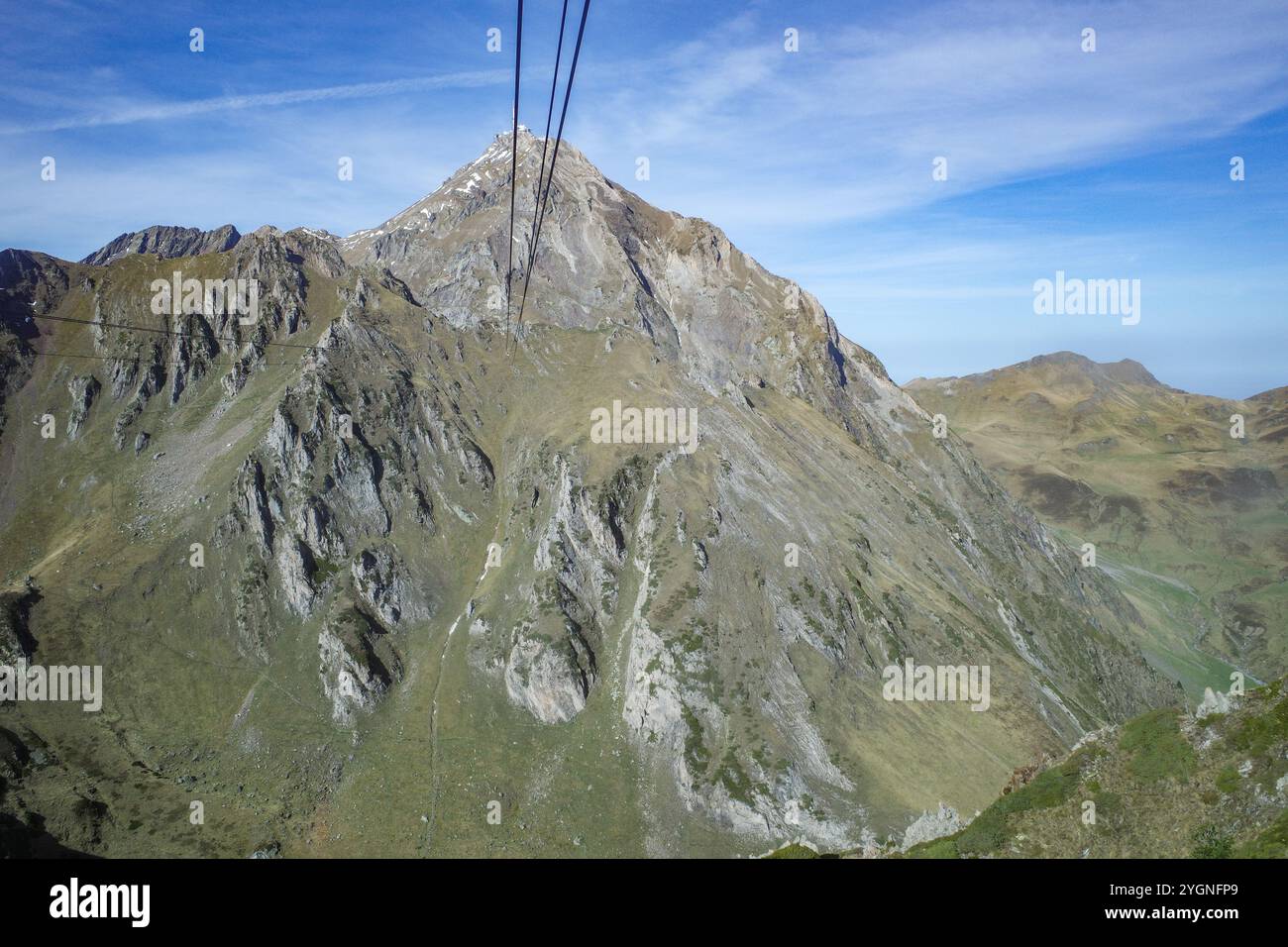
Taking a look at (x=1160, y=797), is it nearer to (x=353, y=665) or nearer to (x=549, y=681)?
(x=549, y=681)

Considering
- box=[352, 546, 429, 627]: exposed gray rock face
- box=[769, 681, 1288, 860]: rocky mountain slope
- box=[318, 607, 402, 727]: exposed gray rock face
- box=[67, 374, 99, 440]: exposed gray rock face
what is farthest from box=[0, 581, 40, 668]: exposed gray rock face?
box=[769, 681, 1288, 860]: rocky mountain slope

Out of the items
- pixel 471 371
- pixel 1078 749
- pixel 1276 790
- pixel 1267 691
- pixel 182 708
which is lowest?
pixel 182 708

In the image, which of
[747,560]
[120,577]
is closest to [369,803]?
[120,577]

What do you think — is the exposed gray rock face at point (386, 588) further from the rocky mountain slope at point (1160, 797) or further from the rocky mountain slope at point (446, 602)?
the rocky mountain slope at point (1160, 797)

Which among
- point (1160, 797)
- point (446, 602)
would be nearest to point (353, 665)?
point (446, 602)

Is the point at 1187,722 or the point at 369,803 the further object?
the point at 369,803

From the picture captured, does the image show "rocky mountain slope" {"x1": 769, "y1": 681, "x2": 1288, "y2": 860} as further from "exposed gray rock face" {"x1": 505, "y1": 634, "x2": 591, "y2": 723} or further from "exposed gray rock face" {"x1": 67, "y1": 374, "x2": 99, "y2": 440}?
"exposed gray rock face" {"x1": 67, "y1": 374, "x2": 99, "y2": 440}

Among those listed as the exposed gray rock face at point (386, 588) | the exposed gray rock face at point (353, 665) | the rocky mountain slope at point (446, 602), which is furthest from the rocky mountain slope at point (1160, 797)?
the exposed gray rock face at point (386, 588)

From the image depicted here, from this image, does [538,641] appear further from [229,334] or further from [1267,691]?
[229,334]
